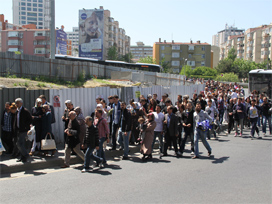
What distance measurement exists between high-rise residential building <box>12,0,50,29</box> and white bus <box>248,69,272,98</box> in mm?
164149

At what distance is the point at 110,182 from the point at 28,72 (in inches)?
688

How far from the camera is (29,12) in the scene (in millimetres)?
176625

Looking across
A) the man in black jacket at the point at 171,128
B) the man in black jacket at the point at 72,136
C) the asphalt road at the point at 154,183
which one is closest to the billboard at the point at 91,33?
the man in black jacket at the point at 171,128

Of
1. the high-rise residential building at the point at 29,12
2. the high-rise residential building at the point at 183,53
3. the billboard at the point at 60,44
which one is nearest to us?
the billboard at the point at 60,44

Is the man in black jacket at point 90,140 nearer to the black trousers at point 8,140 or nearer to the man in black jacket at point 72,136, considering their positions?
the man in black jacket at point 72,136

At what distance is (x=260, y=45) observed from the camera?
103 m

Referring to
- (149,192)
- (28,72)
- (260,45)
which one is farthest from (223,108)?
(260,45)

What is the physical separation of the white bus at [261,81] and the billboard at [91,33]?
63.8 meters

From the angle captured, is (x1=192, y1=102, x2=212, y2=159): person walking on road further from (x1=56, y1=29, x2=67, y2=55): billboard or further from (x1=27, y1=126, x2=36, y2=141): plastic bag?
(x1=56, y1=29, x2=67, y2=55): billboard

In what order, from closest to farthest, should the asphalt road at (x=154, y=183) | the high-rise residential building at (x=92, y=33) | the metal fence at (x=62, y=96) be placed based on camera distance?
the asphalt road at (x=154, y=183) < the metal fence at (x=62, y=96) < the high-rise residential building at (x=92, y=33)

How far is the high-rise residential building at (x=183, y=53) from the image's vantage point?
109625 mm

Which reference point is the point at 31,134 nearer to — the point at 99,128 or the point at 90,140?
the point at 90,140

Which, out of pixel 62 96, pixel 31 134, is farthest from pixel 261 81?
pixel 31 134

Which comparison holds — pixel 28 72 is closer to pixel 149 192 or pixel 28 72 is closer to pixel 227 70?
pixel 149 192
